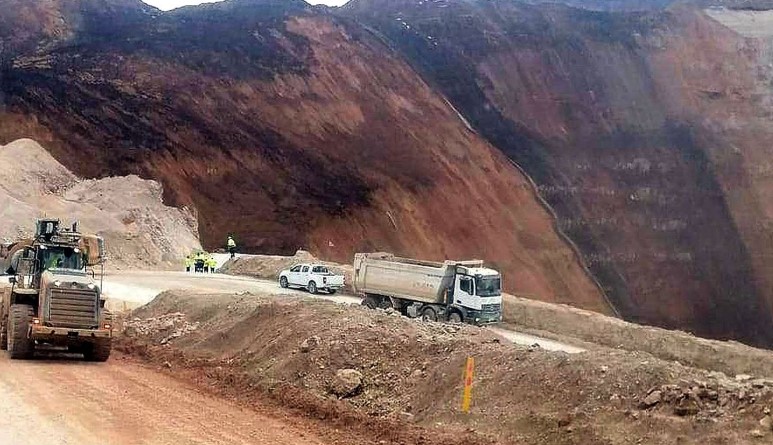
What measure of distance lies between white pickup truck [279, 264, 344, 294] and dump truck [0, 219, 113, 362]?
18040 millimetres

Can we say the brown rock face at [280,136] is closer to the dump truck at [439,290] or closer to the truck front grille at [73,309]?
the dump truck at [439,290]

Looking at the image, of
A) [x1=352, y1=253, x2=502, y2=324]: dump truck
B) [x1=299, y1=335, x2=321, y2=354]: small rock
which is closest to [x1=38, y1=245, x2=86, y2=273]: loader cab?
[x1=299, y1=335, x2=321, y2=354]: small rock

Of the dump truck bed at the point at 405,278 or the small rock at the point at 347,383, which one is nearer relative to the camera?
the small rock at the point at 347,383

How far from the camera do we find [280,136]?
56656mm

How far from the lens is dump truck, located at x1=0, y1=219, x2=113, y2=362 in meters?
17.0

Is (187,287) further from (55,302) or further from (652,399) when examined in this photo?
(652,399)

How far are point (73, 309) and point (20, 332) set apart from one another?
3.93 feet

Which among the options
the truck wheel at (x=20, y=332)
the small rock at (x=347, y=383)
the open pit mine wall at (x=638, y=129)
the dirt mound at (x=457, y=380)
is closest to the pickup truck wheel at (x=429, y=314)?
the dirt mound at (x=457, y=380)

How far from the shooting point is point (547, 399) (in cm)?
1174

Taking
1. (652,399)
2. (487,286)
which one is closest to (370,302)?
(487,286)

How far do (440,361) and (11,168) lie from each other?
131ft

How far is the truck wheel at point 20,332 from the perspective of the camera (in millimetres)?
17156

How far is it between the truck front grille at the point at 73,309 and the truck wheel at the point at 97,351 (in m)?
0.44

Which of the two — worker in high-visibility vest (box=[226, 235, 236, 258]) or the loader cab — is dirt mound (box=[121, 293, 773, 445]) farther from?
worker in high-visibility vest (box=[226, 235, 236, 258])
